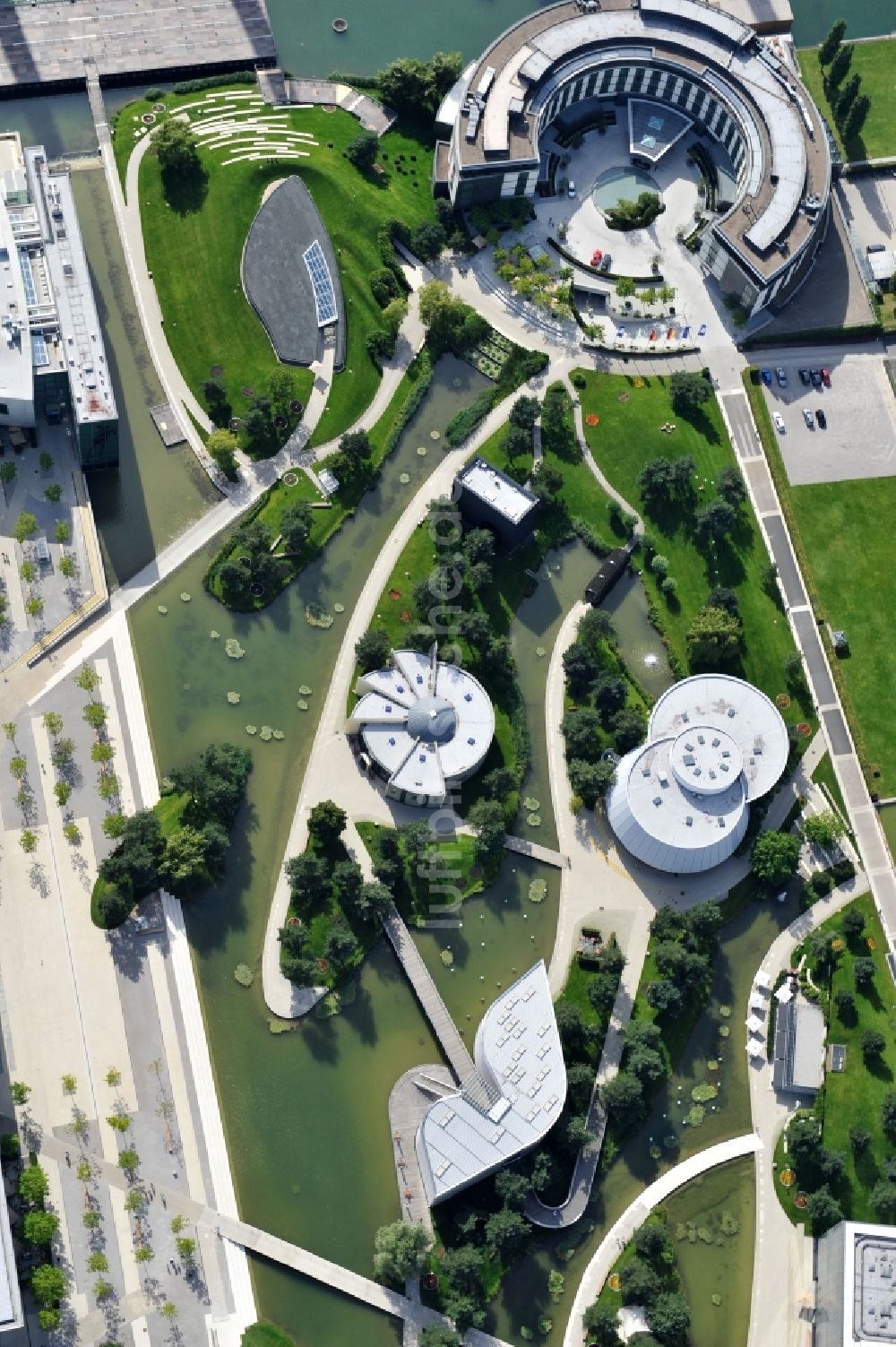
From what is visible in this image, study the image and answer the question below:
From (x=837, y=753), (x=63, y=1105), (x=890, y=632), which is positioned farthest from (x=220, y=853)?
(x=890, y=632)

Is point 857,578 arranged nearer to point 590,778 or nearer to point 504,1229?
point 590,778

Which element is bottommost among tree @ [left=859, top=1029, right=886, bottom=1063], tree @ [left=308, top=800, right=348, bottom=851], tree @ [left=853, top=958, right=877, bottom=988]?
tree @ [left=859, top=1029, right=886, bottom=1063]

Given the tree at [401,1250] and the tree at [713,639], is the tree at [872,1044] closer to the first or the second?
the tree at [713,639]

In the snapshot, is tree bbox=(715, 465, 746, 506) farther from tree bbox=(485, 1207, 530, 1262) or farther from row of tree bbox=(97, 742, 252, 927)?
tree bbox=(485, 1207, 530, 1262)

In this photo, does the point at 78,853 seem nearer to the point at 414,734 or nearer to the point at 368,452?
the point at 414,734

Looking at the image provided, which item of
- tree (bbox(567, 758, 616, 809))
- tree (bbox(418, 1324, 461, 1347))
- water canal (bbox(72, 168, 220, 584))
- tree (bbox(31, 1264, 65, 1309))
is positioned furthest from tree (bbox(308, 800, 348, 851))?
tree (bbox(31, 1264, 65, 1309))

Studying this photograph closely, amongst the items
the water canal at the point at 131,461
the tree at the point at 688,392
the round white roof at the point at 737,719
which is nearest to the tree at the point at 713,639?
the round white roof at the point at 737,719

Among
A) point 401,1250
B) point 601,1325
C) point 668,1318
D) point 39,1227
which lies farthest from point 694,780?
point 39,1227
